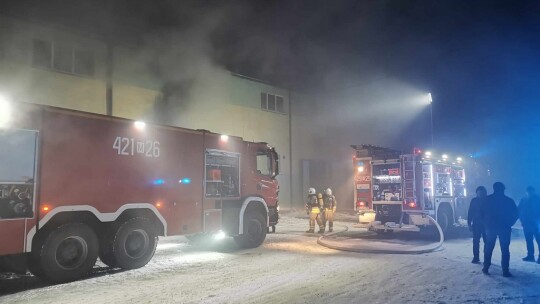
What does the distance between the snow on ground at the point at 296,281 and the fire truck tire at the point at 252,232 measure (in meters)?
0.92

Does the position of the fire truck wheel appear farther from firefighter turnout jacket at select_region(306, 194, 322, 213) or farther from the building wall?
the building wall

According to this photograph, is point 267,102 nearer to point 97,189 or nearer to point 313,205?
point 313,205

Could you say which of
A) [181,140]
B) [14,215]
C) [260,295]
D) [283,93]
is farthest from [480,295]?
[283,93]

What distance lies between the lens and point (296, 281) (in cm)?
580

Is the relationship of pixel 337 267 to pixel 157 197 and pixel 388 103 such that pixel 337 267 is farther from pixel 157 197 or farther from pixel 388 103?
pixel 388 103

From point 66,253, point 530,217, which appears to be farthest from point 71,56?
point 530,217

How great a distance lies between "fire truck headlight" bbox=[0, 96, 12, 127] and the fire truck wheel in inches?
94.7

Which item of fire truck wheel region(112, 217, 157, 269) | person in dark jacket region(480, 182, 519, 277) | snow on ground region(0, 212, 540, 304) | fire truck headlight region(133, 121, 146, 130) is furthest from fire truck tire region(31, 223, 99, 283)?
person in dark jacket region(480, 182, 519, 277)

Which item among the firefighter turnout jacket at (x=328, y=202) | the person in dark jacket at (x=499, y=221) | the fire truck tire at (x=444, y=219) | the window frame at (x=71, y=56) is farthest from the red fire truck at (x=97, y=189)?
the window frame at (x=71, y=56)

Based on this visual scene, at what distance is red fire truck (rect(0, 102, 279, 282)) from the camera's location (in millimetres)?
5570

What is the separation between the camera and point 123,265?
21.8 ft

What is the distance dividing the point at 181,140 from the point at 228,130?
10567 mm

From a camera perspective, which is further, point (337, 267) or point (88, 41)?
point (88, 41)

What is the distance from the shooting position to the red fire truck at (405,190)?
11125 mm
